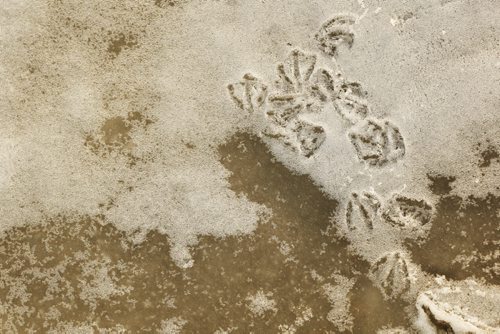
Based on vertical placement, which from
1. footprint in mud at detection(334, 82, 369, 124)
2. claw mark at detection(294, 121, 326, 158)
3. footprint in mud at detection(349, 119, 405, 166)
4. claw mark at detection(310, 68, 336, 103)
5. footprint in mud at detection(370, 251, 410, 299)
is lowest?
footprint in mud at detection(370, 251, 410, 299)

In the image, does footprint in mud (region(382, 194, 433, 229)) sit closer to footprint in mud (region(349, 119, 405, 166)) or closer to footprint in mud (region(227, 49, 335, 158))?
footprint in mud (region(349, 119, 405, 166))

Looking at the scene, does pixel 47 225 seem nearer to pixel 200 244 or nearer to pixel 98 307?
pixel 98 307

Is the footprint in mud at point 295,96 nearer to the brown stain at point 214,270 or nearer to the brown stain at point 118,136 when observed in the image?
the brown stain at point 214,270

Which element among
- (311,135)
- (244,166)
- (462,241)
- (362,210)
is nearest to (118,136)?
(244,166)

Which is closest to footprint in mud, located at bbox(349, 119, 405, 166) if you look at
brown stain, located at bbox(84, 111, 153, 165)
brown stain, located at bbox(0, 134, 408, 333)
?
brown stain, located at bbox(0, 134, 408, 333)

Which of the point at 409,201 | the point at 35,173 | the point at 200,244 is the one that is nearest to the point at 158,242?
the point at 200,244

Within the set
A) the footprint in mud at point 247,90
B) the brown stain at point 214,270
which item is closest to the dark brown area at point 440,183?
the brown stain at point 214,270

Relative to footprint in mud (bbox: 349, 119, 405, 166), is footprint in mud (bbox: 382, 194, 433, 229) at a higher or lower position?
lower

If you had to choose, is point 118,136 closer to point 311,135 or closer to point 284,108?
point 284,108
